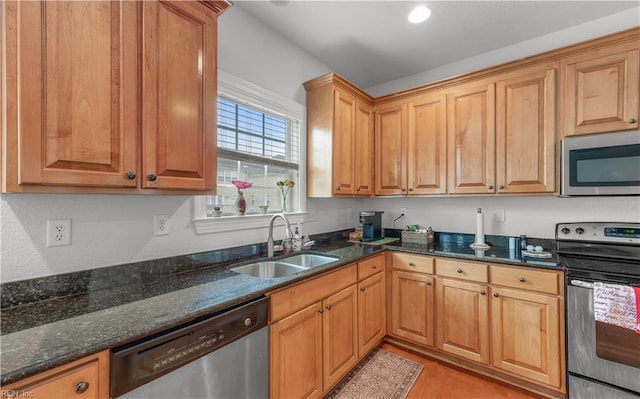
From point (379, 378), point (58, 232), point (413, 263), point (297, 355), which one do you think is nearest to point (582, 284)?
point (413, 263)

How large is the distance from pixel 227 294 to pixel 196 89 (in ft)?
3.46

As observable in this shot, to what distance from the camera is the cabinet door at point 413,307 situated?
7.60 ft

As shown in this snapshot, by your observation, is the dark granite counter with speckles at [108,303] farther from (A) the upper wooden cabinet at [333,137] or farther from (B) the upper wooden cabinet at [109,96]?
(A) the upper wooden cabinet at [333,137]

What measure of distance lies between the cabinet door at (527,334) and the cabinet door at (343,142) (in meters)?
1.48

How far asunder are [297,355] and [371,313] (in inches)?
36.7

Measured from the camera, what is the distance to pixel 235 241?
1987 millimetres

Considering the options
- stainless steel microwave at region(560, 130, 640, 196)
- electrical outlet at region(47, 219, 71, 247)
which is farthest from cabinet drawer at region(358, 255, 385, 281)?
electrical outlet at region(47, 219, 71, 247)

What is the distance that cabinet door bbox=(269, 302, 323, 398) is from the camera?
56.4 inches

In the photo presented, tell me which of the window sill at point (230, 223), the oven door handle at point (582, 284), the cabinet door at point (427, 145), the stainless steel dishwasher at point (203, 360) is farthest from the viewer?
the cabinet door at point (427, 145)

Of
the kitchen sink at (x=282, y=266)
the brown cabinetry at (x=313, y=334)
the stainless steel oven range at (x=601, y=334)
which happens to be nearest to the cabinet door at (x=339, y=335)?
the brown cabinetry at (x=313, y=334)

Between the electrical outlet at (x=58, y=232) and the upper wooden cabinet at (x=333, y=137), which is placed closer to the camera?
the electrical outlet at (x=58, y=232)

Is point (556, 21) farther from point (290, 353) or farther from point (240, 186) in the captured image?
point (290, 353)

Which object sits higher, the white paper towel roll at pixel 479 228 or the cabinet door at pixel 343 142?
the cabinet door at pixel 343 142

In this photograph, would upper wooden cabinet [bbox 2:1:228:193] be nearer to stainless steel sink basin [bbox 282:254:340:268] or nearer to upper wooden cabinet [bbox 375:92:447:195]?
stainless steel sink basin [bbox 282:254:340:268]
